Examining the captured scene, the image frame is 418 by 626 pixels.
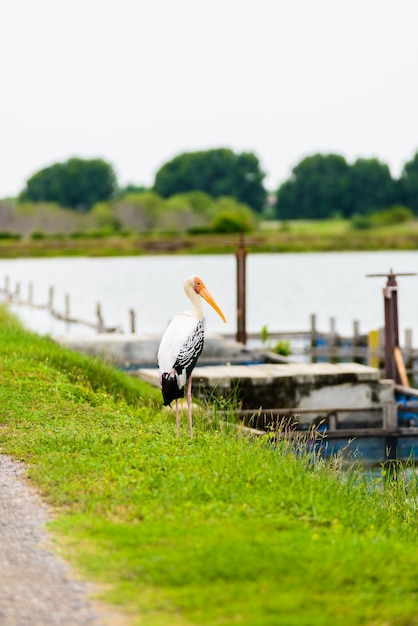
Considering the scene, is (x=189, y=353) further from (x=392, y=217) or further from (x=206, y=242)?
(x=392, y=217)

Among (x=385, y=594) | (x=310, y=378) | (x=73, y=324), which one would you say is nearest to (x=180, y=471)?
(x=385, y=594)

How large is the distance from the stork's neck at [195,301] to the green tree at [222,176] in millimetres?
134608

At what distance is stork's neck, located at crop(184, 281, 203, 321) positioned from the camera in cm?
1145

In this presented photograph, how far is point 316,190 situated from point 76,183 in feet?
114

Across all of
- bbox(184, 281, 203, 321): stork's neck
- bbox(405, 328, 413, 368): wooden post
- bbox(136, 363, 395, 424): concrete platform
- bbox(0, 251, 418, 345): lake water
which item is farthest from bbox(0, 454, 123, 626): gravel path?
bbox(0, 251, 418, 345): lake water

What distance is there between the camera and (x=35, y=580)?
6.33m

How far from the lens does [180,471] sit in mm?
8938

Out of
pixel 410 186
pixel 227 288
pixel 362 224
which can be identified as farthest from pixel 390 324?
pixel 410 186

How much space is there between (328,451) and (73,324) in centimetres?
3148

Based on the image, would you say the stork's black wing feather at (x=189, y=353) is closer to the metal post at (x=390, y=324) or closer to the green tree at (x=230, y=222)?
the metal post at (x=390, y=324)

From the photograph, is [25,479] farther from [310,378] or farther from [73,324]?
[73,324]

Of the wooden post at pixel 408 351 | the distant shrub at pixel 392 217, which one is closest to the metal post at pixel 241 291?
the wooden post at pixel 408 351

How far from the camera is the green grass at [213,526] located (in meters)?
5.91

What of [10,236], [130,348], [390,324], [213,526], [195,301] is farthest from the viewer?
[10,236]
